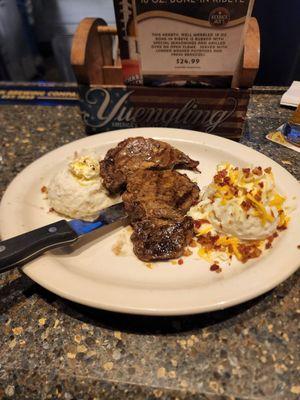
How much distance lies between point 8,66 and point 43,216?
218 centimetres

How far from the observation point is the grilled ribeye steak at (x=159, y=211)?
78cm

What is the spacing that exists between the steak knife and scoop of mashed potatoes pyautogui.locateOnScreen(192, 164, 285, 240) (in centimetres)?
25

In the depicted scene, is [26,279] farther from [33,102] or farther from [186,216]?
[33,102]

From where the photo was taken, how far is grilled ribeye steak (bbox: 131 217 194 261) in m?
0.77

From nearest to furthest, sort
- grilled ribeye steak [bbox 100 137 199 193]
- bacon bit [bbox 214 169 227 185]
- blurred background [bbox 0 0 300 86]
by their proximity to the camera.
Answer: bacon bit [bbox 214 169 227 185] < grilled ribeye steak [bbox 100 137 199 193] < blurred background [bbox 0 0 300 86]

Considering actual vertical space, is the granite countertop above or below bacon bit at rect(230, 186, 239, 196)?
below

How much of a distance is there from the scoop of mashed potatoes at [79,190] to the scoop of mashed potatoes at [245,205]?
0.32 meters

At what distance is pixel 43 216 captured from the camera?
0.91 m

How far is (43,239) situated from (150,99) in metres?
0.61

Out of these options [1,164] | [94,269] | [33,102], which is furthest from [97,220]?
[33,102]

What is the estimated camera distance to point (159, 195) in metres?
0.89

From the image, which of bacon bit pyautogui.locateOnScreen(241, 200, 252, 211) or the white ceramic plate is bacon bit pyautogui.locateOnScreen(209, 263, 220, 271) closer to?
the white ceramic plate

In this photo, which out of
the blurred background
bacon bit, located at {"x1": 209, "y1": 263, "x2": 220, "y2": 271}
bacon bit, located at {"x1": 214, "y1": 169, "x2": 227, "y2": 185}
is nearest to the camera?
bacon bit, located at {"x1": 209, "y1": 263, "x2": 220, "y2": 271}

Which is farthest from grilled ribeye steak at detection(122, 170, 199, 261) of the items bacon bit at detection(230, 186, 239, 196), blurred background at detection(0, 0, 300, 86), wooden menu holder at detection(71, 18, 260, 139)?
blurred background at detection(0, 0, 300, 86)
